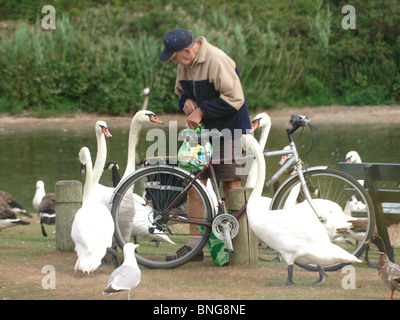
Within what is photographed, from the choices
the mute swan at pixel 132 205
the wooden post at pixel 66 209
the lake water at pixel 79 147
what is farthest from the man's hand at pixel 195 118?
Answer: the lake water at pixel 79 147

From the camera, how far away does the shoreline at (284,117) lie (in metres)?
14.9

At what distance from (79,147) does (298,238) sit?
937 cm

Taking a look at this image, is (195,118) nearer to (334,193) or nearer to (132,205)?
(132,205)

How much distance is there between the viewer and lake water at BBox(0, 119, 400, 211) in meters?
12.5

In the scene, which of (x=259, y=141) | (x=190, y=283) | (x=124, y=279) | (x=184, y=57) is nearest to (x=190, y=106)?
(x=184, y=57)

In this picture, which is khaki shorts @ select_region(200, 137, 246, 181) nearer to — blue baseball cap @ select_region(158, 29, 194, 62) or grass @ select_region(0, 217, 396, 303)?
grass @ select_region(0, 217, 396, 303)

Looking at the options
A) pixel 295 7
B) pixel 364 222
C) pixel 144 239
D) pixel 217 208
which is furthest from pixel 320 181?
pixel 295 7

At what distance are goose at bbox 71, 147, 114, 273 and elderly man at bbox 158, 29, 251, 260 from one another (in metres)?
0.55

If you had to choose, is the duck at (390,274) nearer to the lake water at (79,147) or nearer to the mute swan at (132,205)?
the mute swan at (132,205)

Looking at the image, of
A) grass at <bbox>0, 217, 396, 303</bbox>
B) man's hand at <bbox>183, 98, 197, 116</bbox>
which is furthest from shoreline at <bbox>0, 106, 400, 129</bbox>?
man's hand at <bbox>183, 98, 197, 116</bbox>

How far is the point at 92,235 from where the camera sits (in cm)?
552

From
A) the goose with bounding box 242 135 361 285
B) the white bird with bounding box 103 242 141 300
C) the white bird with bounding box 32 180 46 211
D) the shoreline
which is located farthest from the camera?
the shoreline

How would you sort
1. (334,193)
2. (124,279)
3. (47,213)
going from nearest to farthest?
(124,279), (334,193), (47,213)

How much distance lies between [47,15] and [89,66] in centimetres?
397
